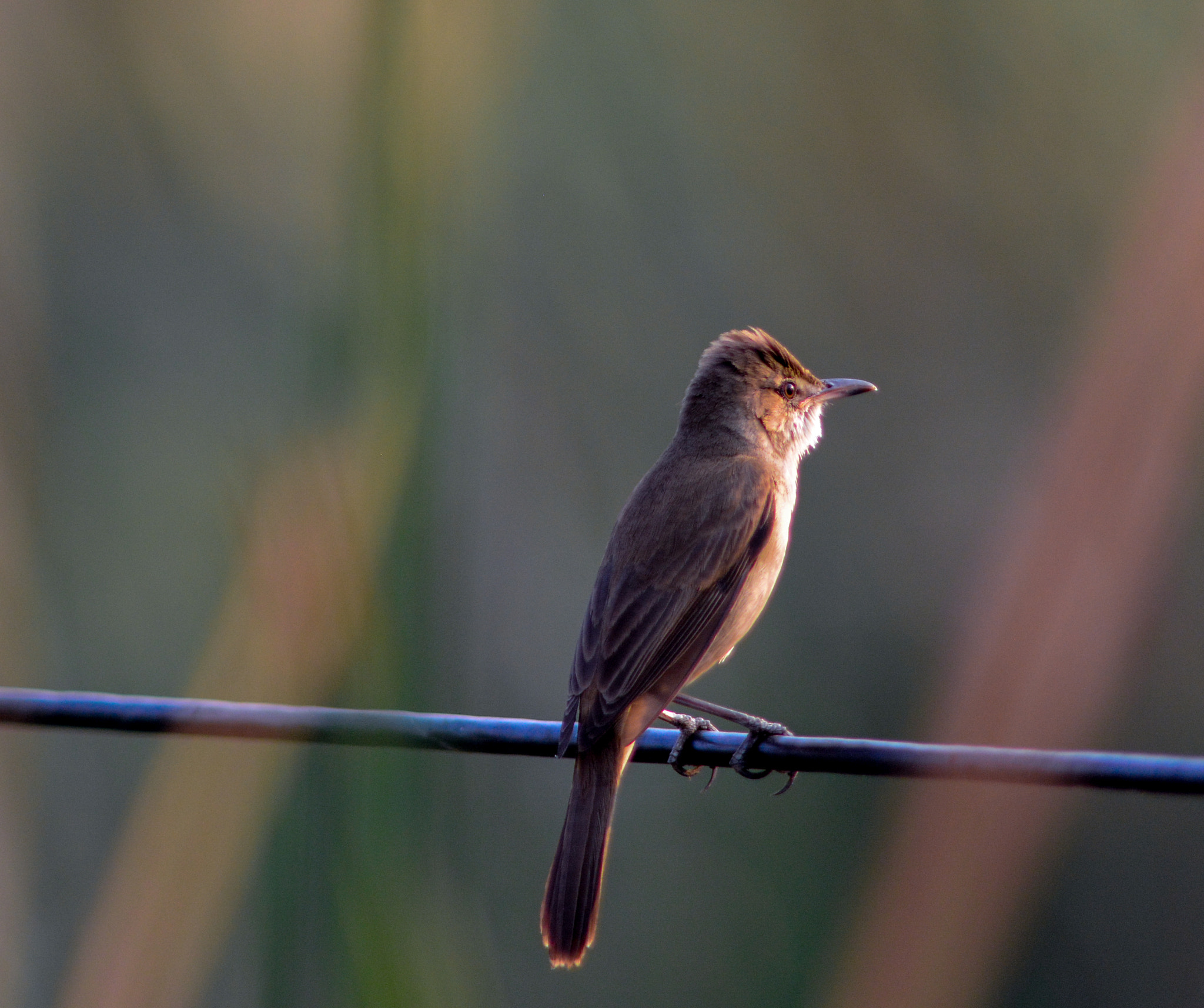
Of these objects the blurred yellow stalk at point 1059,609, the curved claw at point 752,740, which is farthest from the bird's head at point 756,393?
the blurred yellow stalk at point 1059,609

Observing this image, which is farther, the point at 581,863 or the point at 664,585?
the point at 664,585

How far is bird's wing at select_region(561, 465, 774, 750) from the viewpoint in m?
3.10

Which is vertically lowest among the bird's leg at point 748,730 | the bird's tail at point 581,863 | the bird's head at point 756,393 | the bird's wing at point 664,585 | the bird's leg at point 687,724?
the bird's tail at point 581,863

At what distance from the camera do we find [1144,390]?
18.5 ft

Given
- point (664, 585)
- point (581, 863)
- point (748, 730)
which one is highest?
point (664, 585)

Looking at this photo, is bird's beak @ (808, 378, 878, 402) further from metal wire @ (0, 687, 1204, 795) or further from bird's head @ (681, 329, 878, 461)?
metal wire @ (0, 687, 1204, 795)

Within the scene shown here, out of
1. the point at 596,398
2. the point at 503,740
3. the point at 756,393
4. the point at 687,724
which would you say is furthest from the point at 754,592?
the point at 596,398

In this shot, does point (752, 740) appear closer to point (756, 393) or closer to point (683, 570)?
point (683, 570)

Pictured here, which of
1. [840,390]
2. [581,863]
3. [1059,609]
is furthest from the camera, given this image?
[1059,609]

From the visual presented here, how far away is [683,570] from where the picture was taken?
11.1ft

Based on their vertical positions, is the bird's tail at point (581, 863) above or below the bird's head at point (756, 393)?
below

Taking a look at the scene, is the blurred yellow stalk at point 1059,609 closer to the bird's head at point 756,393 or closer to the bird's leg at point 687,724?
the bird's leg at point 687,724

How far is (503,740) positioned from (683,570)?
4.13 ft

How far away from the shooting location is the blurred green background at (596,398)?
4363 mm
